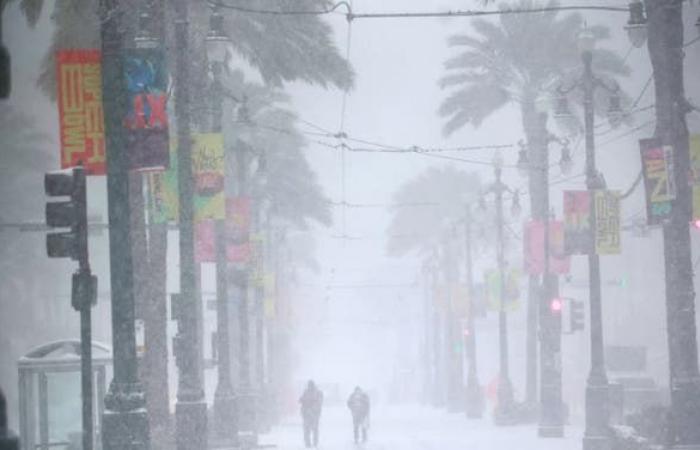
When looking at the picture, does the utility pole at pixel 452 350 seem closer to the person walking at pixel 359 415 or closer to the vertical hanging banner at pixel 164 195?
the person walking at pixel 359 415

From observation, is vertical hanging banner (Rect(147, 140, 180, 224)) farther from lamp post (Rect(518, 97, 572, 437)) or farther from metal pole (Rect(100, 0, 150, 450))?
lamp post (Rect(518, 97, 572, 437))

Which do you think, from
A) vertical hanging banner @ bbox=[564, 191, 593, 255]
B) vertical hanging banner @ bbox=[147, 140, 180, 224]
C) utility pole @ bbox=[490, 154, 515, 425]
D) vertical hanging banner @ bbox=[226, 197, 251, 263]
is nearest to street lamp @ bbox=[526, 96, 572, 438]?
vertical hanging banner @ bbox=[564, 191, 593, 255]

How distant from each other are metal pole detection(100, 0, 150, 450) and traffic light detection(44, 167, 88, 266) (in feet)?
1.72

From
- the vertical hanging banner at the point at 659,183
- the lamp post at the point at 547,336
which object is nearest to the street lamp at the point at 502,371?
the lamp post at the point at 547,336

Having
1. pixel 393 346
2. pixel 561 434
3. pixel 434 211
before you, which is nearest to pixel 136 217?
pixel 561 434

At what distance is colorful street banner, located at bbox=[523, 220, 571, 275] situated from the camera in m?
37.2

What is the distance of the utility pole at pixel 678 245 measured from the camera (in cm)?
1964

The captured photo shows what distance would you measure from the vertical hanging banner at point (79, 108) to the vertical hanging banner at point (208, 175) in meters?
6.29

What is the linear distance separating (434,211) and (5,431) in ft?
250

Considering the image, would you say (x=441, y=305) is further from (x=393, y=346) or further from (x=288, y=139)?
(x=393, y=346)

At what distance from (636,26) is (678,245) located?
3.63m

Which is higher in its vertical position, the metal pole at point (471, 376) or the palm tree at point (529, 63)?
the palm tree at point (529, 63)

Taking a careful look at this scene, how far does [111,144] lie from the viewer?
15.0 m

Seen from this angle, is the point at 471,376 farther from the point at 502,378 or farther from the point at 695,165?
the point at 695,165
